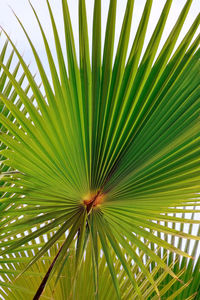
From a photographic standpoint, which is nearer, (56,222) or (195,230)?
(56,222)

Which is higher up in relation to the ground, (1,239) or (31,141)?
(31,141)

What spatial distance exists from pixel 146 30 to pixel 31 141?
0.50m

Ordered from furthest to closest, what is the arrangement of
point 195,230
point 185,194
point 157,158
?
point 195,230
point 185,194
point 157,158

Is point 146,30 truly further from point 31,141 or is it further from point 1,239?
point 1,239

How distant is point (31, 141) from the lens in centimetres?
138

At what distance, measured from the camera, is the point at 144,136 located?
1416mm

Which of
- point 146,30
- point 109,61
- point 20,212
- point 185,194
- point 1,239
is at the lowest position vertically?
point 1,239

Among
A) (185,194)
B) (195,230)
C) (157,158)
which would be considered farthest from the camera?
(195,230)

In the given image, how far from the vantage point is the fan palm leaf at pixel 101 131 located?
1.33 meters

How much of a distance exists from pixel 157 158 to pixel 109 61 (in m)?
0.35

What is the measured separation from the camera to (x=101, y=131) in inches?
55.8

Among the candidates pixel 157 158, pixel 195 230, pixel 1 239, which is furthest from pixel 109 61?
pixel 195 230

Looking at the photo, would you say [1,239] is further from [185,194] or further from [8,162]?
[185,194]

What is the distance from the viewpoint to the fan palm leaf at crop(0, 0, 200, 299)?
4.37 feet
